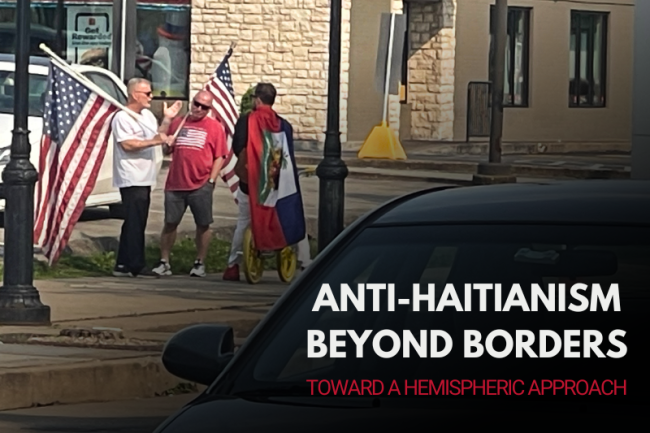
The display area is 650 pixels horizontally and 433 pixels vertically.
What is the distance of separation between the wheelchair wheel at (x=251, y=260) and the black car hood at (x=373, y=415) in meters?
11.9

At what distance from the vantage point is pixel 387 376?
16.0 feet

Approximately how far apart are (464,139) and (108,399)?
29.4m

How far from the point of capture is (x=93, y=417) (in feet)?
33.1

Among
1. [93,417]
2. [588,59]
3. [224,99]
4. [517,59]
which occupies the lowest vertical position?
[93,417]

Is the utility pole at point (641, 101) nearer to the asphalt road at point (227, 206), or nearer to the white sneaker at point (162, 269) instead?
the white sneaker at point (162, 269)

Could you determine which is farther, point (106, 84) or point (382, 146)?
point (382, 146)

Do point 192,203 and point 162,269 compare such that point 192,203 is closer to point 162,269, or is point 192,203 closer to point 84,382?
point 162,269

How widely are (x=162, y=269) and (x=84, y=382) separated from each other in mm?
6713

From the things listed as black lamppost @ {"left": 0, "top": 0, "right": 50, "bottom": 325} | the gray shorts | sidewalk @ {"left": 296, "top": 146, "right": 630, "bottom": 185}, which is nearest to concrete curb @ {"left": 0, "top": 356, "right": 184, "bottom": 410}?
black lamppost @ {"left": 0, "top": 0, "right": 50, "bottom": 325}

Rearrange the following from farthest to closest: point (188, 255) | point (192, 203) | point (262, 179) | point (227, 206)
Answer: point (227, 206)
point (188, 255)
point (192, 203)
point (262, 179)

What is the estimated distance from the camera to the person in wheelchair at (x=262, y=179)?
1667 centimetres

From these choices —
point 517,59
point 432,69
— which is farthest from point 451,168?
point 517,59

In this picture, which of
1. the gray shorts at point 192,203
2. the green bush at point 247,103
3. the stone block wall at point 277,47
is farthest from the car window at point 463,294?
the stone block wall at point 277,47

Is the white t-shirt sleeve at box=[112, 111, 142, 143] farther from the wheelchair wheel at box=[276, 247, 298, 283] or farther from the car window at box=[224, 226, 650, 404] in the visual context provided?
the car window at box=[224, 226, 650, 404]
